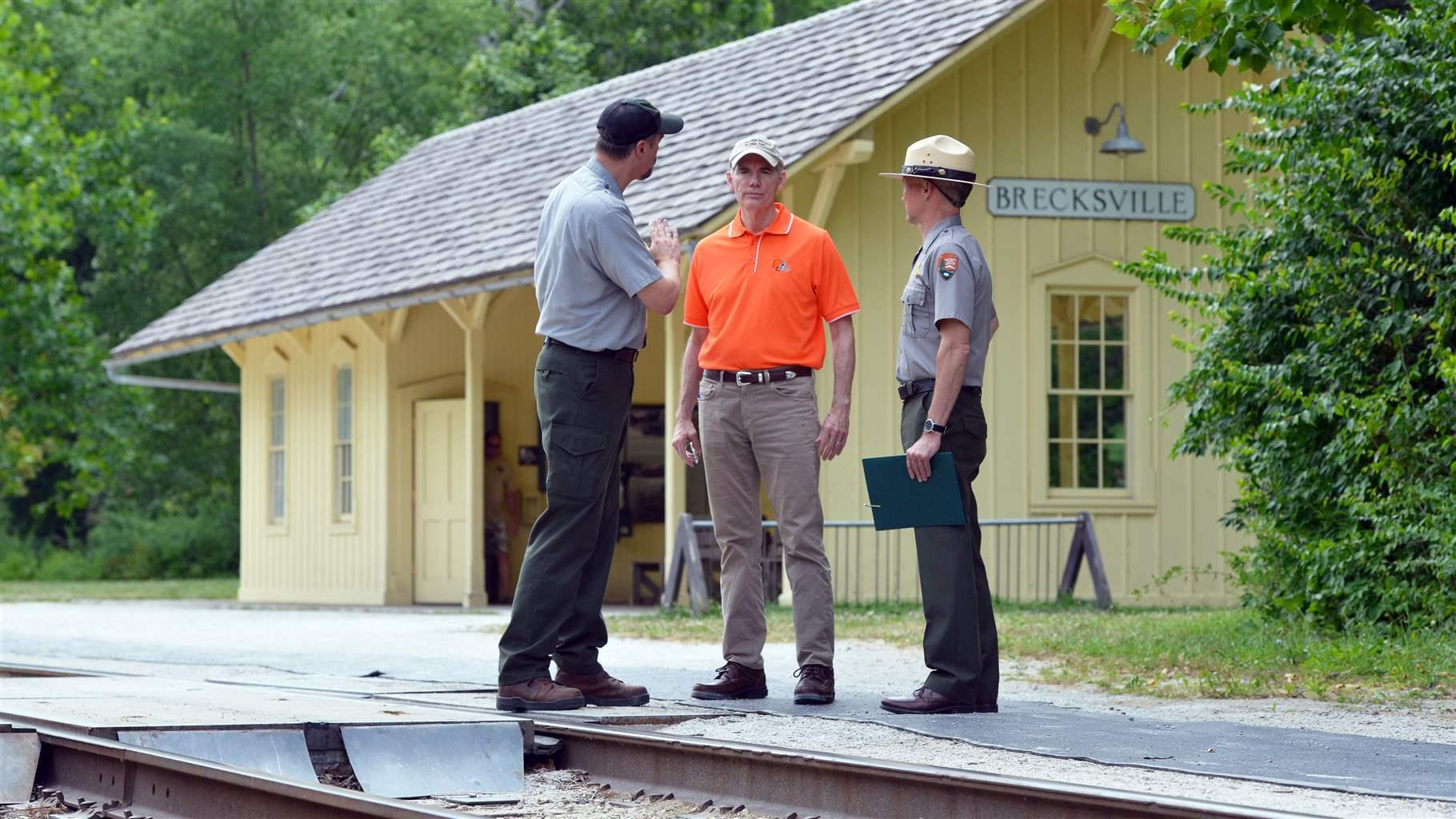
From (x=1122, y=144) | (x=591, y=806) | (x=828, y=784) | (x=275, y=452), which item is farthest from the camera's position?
(x=275, y=452)

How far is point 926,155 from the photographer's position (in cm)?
712

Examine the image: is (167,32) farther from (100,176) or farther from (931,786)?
(931,786)

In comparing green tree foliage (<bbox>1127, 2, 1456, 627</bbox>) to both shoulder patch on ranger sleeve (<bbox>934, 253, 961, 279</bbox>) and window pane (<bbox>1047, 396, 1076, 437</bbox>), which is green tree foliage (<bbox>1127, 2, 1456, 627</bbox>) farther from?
window pane (<bbox>1047, 396, 1076, 437</bbox>)

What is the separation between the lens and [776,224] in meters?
7.39

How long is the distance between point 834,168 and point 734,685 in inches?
348

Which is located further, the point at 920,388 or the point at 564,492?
the point at 920,388

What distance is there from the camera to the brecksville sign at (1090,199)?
53.9 feet

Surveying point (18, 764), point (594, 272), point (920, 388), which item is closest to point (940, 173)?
point (920, 388)

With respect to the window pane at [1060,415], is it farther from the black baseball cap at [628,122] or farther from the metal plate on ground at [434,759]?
the metal plate on ground at [434,759]

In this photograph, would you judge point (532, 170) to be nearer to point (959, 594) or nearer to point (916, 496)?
point (916, 496)

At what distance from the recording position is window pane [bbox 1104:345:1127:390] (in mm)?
16594

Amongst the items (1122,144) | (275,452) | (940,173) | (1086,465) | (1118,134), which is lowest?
(1086,465)

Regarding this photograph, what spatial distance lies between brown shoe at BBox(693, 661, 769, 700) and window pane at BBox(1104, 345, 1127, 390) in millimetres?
9766

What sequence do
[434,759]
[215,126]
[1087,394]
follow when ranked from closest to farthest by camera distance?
[434,759]
[1087,394]
[215,126]
